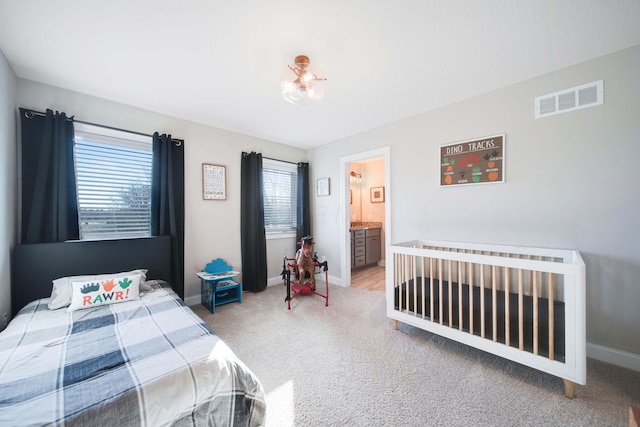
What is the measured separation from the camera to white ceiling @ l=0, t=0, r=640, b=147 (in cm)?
139

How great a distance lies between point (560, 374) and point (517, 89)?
7.59 feet

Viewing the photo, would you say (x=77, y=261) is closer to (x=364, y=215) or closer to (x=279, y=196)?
(x=279, y=196)

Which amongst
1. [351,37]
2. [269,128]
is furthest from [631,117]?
[269,128]

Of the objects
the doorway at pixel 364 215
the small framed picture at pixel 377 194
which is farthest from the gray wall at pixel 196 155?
the small framed picture at pixel 377 194

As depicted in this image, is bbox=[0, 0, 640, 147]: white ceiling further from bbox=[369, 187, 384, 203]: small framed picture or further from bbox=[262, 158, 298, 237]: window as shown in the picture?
bbox=[369, 187, 384, 203]: small framed picture

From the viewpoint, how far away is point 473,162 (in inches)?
96.1

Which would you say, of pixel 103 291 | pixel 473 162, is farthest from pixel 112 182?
pixel 473 162

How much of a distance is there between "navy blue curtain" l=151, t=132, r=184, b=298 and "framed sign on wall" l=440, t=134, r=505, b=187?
3.10m

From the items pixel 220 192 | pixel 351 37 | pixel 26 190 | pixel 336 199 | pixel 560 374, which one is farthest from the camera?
pixel 336 199

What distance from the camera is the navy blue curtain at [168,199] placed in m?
2.63

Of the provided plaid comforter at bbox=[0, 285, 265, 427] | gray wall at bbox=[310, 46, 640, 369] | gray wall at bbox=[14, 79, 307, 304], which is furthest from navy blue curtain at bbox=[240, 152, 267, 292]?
gray wall at bbox=[310, 46, 640, 369]

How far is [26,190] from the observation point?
6.55 feet

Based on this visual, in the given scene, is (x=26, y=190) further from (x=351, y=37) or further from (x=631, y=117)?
(x=631, y=117)

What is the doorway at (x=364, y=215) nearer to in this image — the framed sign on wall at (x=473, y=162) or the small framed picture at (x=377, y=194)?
the small framed picture at (x=377, y=194)
